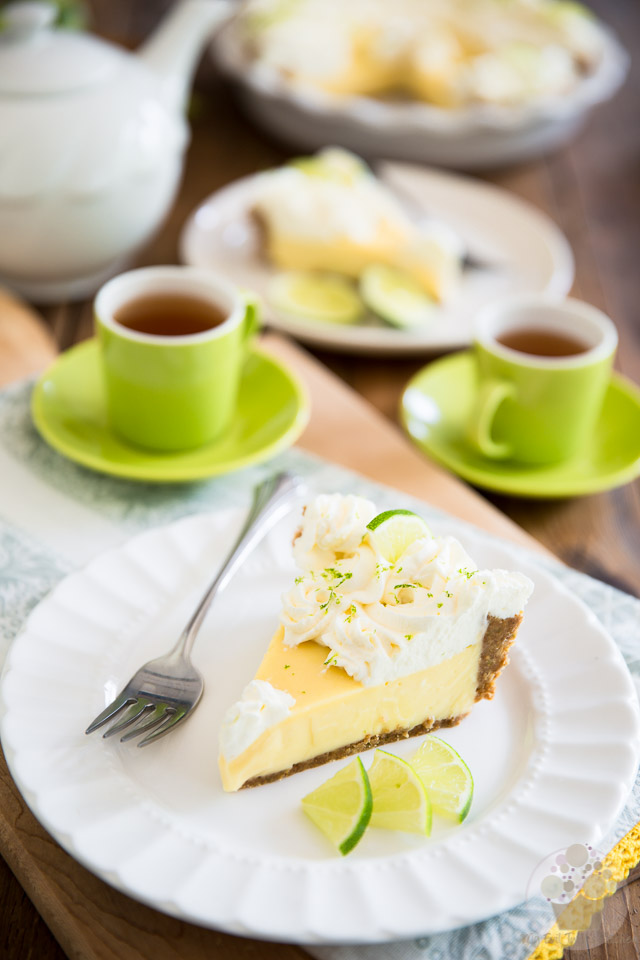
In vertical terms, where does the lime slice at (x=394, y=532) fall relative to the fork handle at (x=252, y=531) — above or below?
above

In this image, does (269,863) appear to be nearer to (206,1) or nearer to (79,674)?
(79,674)

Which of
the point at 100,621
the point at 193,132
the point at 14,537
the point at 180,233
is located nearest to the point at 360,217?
the point at 180,233

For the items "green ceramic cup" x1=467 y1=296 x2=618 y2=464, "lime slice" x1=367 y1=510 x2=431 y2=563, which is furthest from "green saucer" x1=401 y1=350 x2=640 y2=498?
"lime slice" x1=367 y1=510 x2=431 y2=563

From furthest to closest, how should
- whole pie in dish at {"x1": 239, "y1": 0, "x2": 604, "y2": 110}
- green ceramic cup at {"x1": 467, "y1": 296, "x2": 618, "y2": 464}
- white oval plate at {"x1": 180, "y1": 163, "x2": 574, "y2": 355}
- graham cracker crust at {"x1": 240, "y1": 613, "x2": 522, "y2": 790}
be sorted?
whole pie in dish at {"x1": 239, "y1": 0, "x2": 604, "y2": 110}, white oval plate at {"x1": 180, "y1": 163, "x2": 574, "y2": 355}, green ceramic cup at {"x1": 467, "y1": 296, "x2": 618, "y2": 464}, graham cracker crust at {"x1": 240, "y1": 613, "x2": 522, "y2": 790}

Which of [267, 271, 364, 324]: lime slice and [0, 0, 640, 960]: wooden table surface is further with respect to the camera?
[267, 271, 364, 324]: lime slice

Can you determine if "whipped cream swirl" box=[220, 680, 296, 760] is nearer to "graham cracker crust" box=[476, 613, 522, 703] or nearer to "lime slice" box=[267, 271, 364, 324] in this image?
"graham cracker crust" box=[476, 613, 522, 703]

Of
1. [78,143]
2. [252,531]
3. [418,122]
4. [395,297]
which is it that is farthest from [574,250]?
[252,531]

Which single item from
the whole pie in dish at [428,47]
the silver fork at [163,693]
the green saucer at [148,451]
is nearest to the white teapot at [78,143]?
the green saucer at [148,451]

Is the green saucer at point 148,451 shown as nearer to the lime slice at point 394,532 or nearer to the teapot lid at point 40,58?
the lime slice at point 394,532
